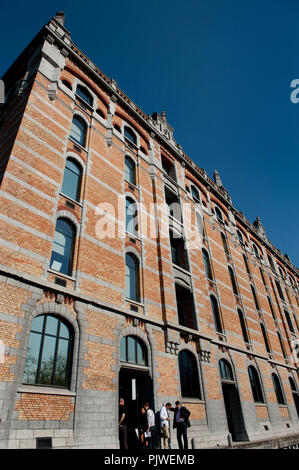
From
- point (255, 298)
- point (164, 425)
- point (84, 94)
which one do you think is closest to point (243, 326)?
point (255, 298)

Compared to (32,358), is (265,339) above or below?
above

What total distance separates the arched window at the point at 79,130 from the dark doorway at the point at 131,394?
10.6 m

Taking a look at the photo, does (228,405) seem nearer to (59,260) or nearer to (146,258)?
(146,258)

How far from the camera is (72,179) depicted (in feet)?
43.4

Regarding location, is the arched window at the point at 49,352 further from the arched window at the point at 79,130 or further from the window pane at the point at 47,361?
the arched window at the point at 79,130

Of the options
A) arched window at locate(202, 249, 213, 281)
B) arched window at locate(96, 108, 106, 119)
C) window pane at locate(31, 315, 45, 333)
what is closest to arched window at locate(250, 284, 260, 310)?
arched window at locate(202, 249, 213, 281)

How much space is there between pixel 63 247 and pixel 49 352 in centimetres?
374

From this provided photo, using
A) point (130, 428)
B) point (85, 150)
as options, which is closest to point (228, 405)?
point (130, 428)

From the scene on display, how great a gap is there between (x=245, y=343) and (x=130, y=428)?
10.8m

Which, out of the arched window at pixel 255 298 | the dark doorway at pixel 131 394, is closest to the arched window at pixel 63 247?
the dark doorway at pixel 131 394

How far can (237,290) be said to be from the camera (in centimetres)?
2209

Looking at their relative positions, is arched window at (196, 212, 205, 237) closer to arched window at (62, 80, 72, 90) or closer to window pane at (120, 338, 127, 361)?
window pane at (120, 338, 127, 361)

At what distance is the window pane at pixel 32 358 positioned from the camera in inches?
335

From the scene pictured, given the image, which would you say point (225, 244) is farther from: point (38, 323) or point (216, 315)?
point (38, 323)
